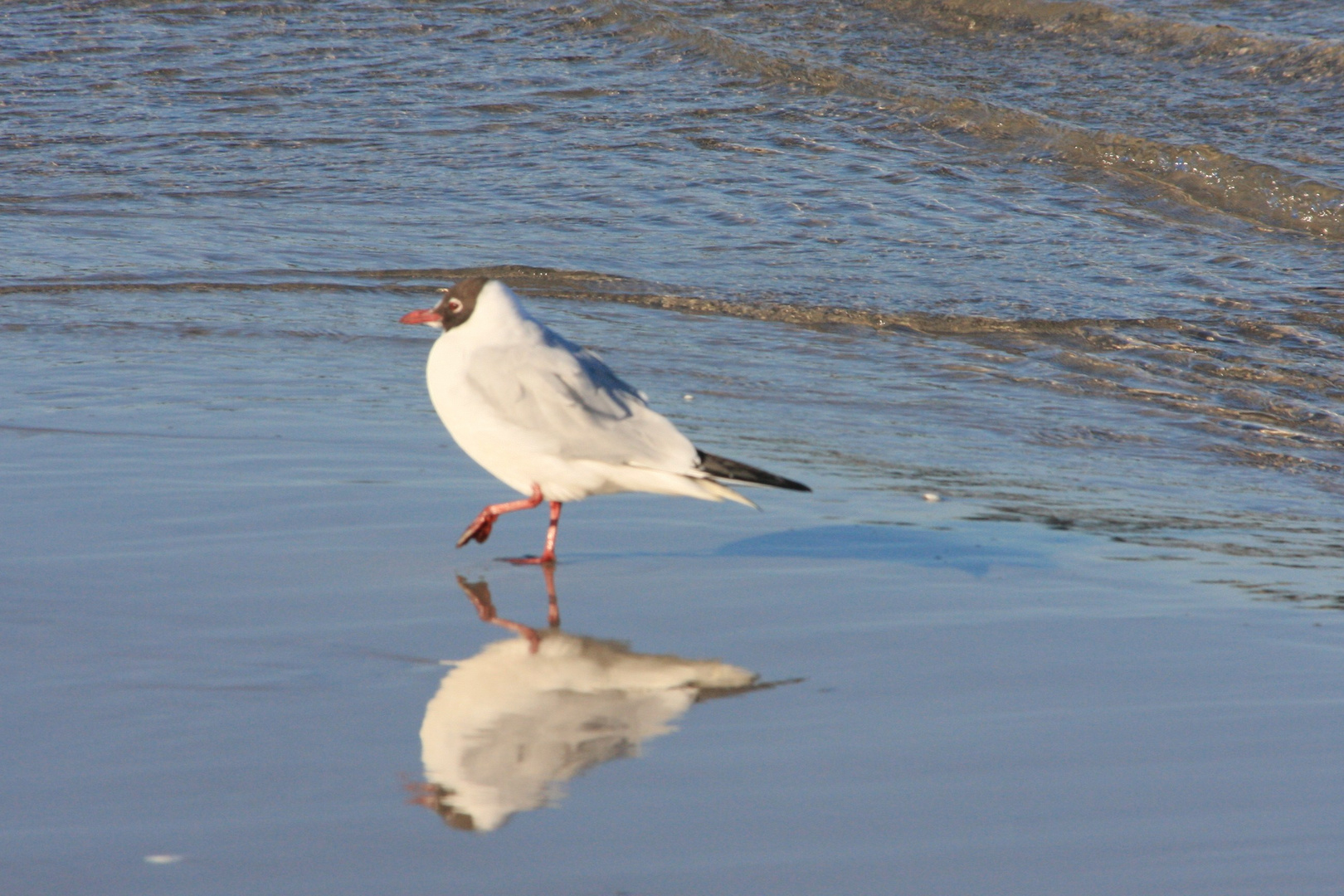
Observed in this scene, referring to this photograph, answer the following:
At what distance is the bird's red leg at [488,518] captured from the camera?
392 cm

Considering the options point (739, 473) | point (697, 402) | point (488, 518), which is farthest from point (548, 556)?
point (697, 402)

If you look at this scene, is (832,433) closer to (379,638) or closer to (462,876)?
(379,638)

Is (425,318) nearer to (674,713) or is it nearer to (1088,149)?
(674,713)

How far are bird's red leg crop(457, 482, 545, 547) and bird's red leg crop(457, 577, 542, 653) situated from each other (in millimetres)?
190

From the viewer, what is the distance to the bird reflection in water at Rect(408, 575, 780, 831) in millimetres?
2578

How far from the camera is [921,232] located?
8.52 m

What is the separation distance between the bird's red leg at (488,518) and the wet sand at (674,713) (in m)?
0.06

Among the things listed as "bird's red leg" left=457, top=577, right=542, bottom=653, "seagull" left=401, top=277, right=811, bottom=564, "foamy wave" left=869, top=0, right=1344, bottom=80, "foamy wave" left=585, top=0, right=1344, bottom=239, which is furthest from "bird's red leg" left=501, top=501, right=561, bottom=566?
"foamy wave" left=869, top=0, right=1344, bottom=80

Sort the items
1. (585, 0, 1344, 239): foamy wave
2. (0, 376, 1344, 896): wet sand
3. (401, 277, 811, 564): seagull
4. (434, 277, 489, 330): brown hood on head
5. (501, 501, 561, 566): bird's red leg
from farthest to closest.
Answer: (585, 0, 1344, 239): foamy wave, (434, 277, 489, 330): brown hood on head, (501, 501, 561, 566): bird's red leg, (401, 277, 811, 564): seagull, (0, 376, 1344, 896): wet sand

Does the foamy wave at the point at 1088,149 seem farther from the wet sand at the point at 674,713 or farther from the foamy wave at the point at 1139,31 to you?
the wet sand at the point at 674,713

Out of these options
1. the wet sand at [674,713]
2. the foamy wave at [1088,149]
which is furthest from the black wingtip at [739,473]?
the foamy wave at [1088,149]

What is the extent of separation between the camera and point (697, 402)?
5625 mm

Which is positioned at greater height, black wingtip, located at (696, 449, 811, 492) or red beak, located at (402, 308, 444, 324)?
red beak, located at (402, 308, 444, 324)

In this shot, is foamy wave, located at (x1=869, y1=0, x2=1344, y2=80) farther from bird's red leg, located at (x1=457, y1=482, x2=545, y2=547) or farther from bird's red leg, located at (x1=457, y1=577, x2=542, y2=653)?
bird's red leg, located at (x1=457, y1=577, x2=542, y2=653)
